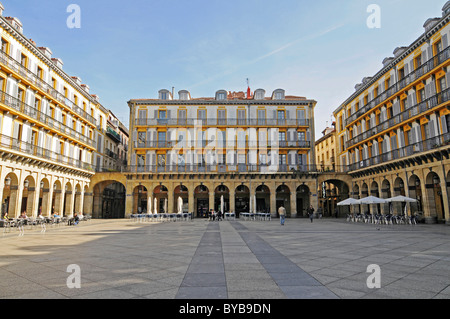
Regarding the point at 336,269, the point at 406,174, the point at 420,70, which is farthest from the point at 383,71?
the point at 336,269

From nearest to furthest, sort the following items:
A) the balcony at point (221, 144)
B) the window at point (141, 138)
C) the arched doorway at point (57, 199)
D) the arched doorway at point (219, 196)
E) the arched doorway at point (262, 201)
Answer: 1. the arched doorway at point (57, 199)
2. the balcony at point (221, 144)
3. the window at point (141, 138)
4. the arched doorway at point (219, 196)
5. the arched doorway at point (262, 201)

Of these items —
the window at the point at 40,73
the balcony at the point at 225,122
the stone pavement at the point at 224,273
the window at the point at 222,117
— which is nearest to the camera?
the stone pavement at the point at 224,273

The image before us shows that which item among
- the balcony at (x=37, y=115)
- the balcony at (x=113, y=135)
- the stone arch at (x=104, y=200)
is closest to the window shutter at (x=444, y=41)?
the balcony at (x=37, y=115)

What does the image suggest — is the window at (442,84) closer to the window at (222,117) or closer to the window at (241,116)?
the window at (241,116)

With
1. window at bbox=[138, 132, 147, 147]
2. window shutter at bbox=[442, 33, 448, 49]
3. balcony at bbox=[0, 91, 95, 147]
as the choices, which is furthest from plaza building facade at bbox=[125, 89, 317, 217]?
window shutter at bbox=[442, 33, 448, 49]

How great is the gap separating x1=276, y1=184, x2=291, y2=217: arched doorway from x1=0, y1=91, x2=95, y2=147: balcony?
25317 mm

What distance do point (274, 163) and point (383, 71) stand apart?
15728mm

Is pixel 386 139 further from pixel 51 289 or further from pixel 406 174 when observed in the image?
pixel 51 289

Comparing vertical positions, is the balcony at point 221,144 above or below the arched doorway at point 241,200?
above

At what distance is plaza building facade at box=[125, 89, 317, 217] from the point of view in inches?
1454

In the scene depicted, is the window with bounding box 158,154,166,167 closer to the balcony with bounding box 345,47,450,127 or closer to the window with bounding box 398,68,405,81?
the balcony with bounding box 345,47,450,127

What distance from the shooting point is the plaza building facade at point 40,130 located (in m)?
22.2

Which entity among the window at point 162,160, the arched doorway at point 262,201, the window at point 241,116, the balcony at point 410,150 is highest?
the window at point 241,116

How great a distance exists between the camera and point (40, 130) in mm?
26234
